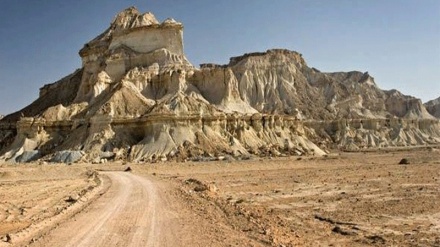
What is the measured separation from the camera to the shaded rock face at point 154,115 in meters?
54.1

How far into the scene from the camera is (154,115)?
54688 millimetres

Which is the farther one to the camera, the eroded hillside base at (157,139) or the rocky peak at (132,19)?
the rocky peak at (132,19)

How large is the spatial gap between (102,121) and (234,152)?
54.6ft

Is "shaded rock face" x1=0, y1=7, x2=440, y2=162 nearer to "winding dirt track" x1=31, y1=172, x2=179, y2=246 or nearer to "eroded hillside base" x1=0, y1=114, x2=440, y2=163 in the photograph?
"eroded hillside base" x1=0, y1=114, x2=440, y2=163

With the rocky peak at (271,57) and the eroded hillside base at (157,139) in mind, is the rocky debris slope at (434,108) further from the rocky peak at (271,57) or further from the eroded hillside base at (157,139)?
the eroded hillside base at (157,139)

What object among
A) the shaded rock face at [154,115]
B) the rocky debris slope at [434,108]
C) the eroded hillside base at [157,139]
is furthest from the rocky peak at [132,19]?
the rocky debris slope at [434,108]

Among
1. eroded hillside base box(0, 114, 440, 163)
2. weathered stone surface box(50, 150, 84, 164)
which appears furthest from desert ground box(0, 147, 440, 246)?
eroded hillside base box(0, 114, 440, 163)

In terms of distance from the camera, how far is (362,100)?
12950cm

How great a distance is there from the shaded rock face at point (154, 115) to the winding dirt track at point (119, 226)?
33.3m

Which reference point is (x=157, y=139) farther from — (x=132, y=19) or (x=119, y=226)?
(x=119, y=226)

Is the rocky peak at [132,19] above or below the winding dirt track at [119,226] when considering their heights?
above

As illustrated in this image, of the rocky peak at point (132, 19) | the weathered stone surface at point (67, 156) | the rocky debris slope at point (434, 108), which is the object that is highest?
the rocky peak at point (132, 19)

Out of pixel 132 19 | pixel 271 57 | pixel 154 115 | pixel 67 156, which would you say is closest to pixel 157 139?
pixel 154 115

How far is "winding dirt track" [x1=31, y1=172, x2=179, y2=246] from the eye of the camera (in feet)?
33.7
